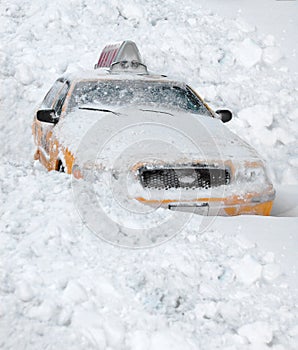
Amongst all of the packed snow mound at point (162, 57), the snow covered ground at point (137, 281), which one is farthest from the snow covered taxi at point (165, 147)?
the packed snow mound at point (162, 57)

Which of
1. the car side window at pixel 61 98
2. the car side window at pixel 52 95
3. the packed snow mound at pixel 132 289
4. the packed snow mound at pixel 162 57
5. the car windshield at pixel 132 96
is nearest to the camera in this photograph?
the packed snow mound at pixel 132 289

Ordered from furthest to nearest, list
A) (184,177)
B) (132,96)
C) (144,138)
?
(132,96), (144,138), (184,177)

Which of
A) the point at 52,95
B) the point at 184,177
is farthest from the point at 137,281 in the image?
the point at 52,95

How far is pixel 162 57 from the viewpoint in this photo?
31.6ft

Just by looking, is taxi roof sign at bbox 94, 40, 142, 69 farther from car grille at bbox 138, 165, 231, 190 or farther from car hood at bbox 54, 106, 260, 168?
car grille at bbox 138, 165, 231, 190

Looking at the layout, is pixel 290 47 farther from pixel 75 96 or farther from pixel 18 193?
pixel 18 193

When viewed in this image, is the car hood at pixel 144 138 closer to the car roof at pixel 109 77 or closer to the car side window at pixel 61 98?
the car side window at pixel 61 98

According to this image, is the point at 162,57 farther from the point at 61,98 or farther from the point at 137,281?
the point at 137,281

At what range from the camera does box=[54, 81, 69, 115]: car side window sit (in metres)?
5.70

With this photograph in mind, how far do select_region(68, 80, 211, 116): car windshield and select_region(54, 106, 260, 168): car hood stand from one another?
7.3 inches

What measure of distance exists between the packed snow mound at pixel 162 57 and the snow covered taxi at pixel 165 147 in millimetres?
2189

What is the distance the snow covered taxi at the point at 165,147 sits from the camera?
4.09m

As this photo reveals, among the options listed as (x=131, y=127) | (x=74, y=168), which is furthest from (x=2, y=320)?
(x=131, y=127)

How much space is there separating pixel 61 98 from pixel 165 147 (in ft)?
6.82
